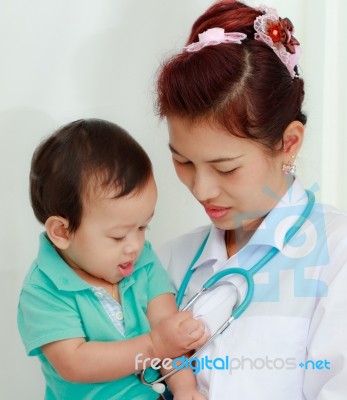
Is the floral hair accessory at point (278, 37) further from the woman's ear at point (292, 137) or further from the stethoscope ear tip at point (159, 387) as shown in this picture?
the stethoscope ear tip at point (159, 387)

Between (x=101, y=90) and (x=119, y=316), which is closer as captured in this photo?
(x=119, y=316)

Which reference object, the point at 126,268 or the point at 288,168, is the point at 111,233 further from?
the point at 288,168

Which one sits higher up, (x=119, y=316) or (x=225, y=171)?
(x=225, y=171)

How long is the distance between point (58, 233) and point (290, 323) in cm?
51

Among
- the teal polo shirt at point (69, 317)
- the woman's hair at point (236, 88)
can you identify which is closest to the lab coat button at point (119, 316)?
the teal polo shirt at point (69, 317)

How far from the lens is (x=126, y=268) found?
1603 mm

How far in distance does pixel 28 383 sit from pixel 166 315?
798mm

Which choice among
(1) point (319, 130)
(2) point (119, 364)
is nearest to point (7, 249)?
(2) point (119, 364)

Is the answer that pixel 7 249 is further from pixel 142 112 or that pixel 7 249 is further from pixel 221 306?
pixel 221 306

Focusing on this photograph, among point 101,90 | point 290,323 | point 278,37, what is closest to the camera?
point 290,323

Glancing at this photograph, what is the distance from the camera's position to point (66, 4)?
2094 mm

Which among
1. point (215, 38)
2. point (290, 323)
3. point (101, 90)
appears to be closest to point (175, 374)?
point (290, 323)

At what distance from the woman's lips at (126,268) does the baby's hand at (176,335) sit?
0.13 m

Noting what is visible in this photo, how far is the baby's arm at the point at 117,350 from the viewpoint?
151 centimetres
